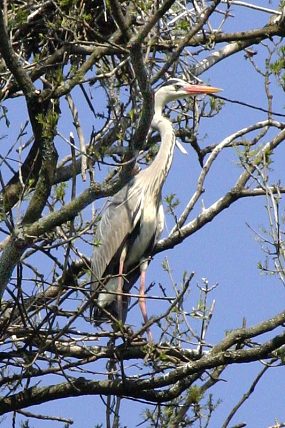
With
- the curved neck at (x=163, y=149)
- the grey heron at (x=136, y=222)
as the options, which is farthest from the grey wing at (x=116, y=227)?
the curved neck at (x=163, y=149)

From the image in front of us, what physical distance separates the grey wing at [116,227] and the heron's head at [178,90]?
1.87 ft

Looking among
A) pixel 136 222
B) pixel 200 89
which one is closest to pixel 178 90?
pixel 200 89

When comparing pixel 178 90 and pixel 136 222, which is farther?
pixel 136 222

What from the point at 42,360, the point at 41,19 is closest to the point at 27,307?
the point at 42,360

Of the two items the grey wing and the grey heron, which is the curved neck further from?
the grey wing

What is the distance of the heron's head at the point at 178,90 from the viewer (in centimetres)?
564

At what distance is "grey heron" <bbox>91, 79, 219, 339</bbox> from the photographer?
5.79m

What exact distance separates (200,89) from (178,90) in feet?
0.44

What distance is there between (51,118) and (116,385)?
1.17 meters

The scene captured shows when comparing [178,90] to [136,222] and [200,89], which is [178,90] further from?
[136,222]

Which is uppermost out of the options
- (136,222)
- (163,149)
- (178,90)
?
(178,90)

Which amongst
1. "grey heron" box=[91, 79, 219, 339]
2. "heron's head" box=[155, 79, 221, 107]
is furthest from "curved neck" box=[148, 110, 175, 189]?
"heron's head" box=[155, 79, 221, 107]

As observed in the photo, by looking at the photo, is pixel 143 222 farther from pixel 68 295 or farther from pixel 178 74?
pixel 68 295

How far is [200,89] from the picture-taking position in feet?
18.5
